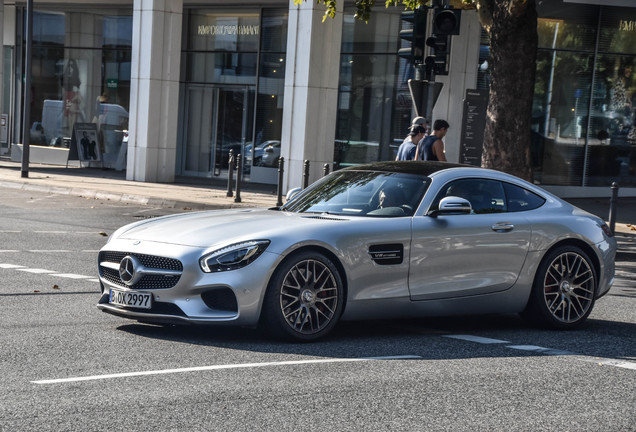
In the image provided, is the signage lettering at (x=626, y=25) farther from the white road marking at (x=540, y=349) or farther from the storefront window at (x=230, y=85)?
the white road marking at (x=540, y=349)

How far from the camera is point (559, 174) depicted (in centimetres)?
2478

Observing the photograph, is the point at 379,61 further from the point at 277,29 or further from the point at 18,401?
the point at 18,401

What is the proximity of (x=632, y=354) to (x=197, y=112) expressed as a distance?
77.8 feet

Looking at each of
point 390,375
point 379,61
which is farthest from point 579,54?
point 390,375

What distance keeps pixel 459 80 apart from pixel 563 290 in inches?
579

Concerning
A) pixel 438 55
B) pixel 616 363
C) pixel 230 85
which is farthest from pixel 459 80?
pixel 616 363

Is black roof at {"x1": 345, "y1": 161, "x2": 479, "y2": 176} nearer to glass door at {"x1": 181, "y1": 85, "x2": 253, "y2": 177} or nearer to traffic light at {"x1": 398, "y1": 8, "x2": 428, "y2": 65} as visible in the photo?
traffic light at {"x1": 398, "y1": 8, "x2": 428, "y2": 65}

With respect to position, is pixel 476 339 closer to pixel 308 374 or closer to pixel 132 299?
pixel 308 374

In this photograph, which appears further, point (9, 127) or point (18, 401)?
point (9, 127)

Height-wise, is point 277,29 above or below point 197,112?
above

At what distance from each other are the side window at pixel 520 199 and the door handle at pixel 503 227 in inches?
8.6

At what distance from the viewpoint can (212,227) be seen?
303 inches

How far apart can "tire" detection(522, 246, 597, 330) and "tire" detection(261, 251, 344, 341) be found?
6.57 feet

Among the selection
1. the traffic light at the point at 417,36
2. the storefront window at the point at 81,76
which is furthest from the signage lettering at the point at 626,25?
the storefront window at the point at 81,76
